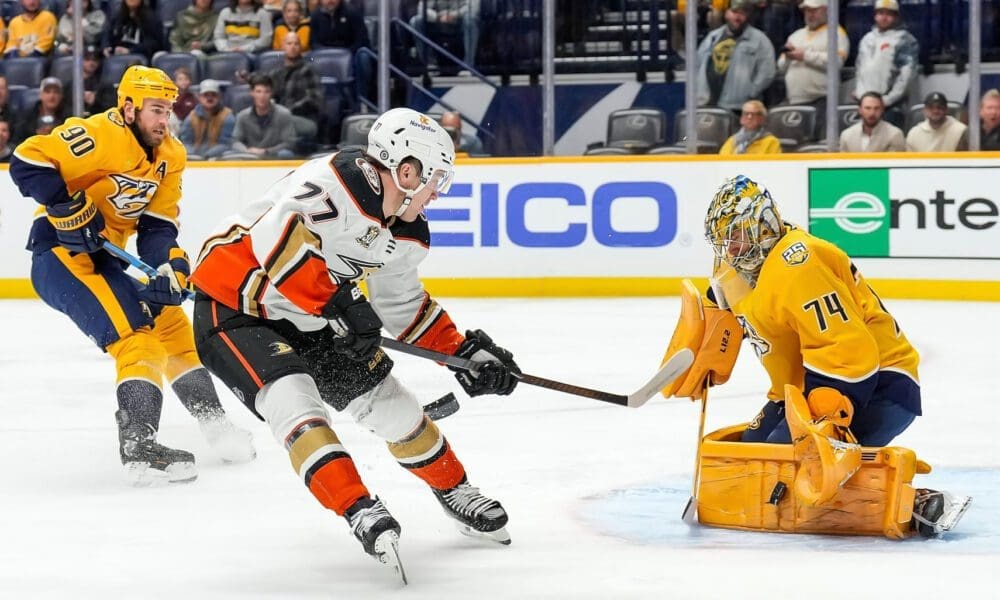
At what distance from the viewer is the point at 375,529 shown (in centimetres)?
274

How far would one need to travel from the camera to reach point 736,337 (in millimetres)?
3346

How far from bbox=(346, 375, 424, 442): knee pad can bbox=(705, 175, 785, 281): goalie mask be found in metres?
0.75

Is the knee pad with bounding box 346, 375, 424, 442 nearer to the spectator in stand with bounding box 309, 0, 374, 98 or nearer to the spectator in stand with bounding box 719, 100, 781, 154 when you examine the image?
the spectator in stand with bounding box 719, 100, 781, 154

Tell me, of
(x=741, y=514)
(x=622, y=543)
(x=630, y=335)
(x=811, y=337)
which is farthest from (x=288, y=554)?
(x=630, y=335)

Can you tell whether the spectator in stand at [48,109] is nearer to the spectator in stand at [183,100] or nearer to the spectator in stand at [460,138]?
the spectator in stand at [183,100]

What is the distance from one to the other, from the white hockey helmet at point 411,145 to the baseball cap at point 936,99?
550cm

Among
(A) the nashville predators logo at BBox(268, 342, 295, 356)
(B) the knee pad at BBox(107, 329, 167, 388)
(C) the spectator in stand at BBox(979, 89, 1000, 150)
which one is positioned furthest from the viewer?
(C) the spectator in stand at BBox(979, 89, 1000, 150)

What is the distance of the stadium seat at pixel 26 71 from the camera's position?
9117mm

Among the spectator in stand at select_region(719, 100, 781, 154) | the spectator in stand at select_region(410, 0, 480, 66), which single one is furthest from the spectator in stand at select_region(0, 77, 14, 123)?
the spectator in stand at select_region(719, 100, 781, 154)

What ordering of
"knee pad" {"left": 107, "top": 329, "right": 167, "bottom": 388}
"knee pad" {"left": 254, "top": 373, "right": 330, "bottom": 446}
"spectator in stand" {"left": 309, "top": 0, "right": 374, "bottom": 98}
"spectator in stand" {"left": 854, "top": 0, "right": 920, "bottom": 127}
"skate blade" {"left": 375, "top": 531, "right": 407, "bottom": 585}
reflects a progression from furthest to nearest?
"spectator in stand" {"left": 309, "top": 0, "right": 374, "bottom": 98} < "spectator in stand" {"left": 854, "top": 0, "right": 920, "bottom": 127} < "knee pad" {"left": 107, "top": 329, "right": 167, "bottom": 388} < "knee pad" {"left": 254, "top": 373, "right": 330, "bottom": 446} < "skate blade" {"left": 375, "top": 531, "right": 407, "bottom": 585}

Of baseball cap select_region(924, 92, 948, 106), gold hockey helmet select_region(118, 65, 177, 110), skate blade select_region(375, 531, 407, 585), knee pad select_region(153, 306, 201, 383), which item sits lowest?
skate blade select_region(375, 531, 407, 585)

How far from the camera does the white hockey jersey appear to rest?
284 cm

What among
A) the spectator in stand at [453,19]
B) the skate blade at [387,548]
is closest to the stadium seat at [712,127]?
the spectator in stand at [453,19]

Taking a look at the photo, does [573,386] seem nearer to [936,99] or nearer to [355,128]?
[936,99]
